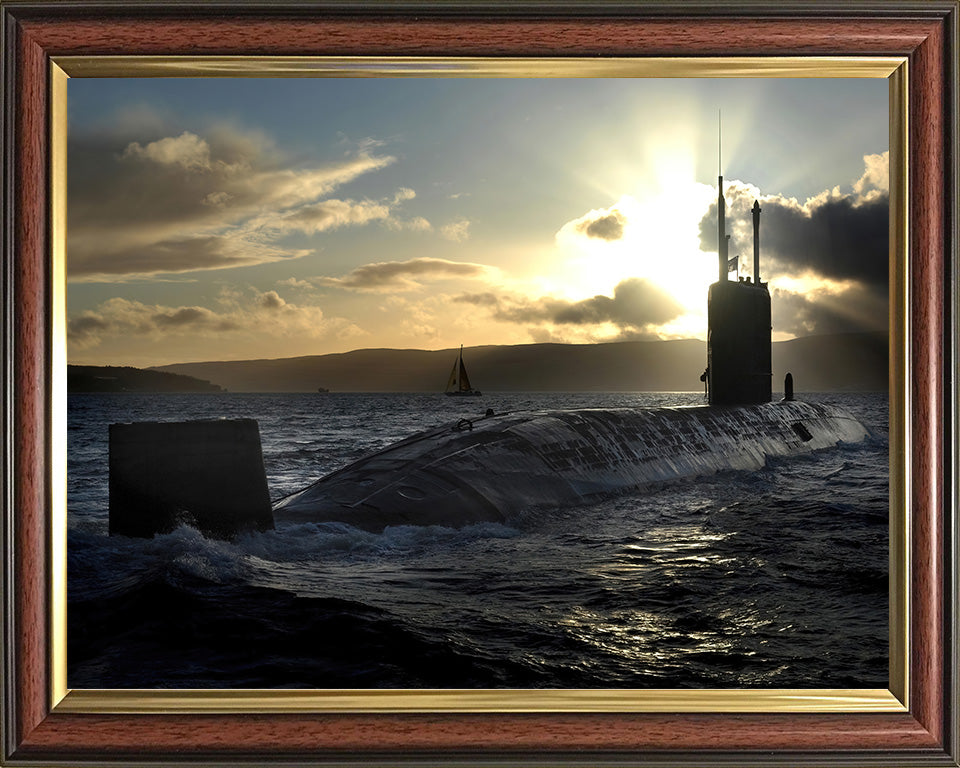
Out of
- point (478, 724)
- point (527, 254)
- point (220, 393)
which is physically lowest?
point (478, 724)

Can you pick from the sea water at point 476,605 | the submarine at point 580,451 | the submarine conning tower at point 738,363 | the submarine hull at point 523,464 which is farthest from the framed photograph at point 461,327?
the submarine conning tower at point 738,363

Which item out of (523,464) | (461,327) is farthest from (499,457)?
(461,327)

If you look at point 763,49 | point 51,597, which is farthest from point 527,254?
point 51,597

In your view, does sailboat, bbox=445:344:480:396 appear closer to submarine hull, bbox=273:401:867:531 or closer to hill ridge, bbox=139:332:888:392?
hill ridge, bbox=139:332:888:392

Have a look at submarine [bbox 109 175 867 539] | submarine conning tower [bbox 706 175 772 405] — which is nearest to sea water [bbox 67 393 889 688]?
submarine [bbox 109 175 867 539]

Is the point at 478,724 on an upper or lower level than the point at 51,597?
lower

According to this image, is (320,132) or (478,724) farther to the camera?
(320,132)

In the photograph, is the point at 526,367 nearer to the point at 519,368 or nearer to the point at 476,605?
the point at 519,368

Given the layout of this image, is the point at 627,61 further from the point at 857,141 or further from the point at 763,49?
the point at 857,141
